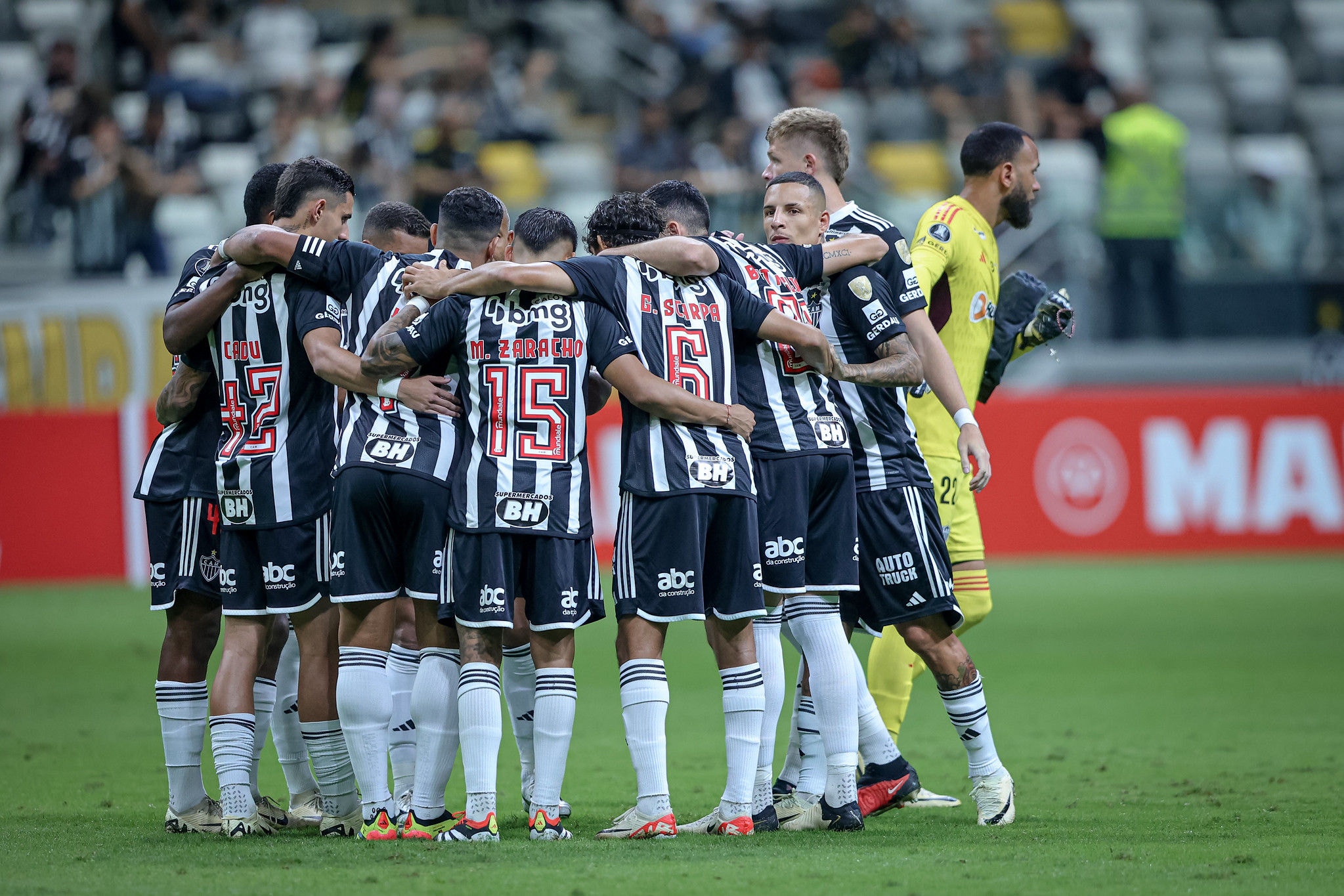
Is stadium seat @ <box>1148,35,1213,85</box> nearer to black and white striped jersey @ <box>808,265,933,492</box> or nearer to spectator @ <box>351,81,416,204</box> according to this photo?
spectator @ <box>351,81,416,204</box>

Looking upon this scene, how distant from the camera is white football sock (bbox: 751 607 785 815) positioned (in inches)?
216

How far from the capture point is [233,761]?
210 inches

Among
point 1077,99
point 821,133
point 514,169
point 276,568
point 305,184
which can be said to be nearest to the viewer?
point 276,568

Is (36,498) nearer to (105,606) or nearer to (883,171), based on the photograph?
(105,606)

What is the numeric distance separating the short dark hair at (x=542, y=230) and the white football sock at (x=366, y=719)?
154 centimetres

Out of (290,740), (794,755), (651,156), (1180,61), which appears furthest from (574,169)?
(290,740)

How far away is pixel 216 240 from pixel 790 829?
11.5m

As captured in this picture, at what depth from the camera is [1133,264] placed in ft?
52.2

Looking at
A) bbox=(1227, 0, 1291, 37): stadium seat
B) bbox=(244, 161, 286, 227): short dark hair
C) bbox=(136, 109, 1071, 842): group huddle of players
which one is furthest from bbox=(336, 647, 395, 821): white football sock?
bbox=(1227, 0, 1291, 37): stadium seat

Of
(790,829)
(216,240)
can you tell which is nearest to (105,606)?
(216,240)

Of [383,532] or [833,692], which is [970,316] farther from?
[383,532]

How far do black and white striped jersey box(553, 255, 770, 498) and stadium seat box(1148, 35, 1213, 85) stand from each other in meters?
19.6

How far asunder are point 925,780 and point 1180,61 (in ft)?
63.7

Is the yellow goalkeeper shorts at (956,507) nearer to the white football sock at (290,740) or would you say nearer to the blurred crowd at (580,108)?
the white football sock at (290,740)
